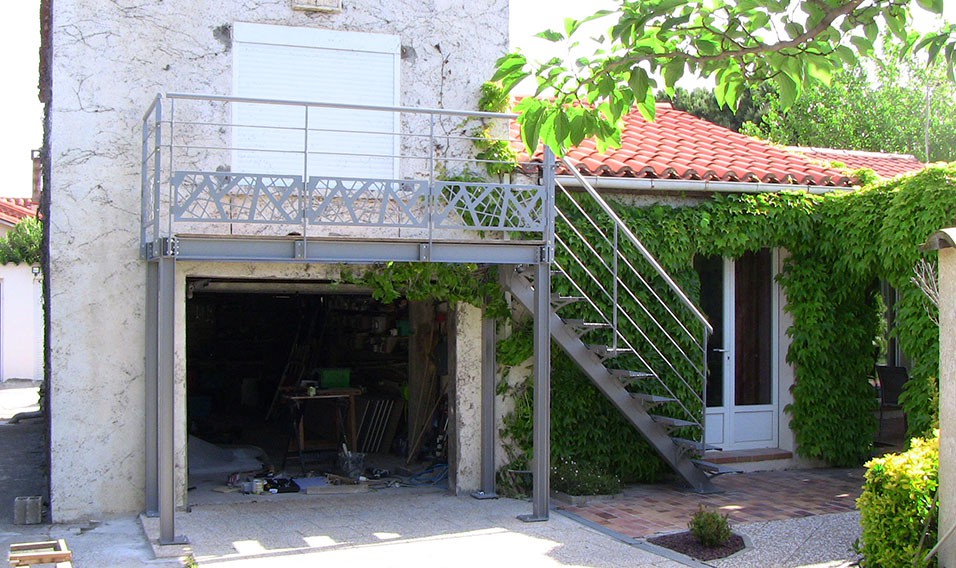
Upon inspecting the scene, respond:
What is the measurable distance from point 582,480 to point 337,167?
371 cm

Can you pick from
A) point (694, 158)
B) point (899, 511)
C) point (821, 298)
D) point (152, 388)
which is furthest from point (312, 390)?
→ point (899, 511)

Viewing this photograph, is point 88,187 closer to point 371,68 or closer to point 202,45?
point 202,45

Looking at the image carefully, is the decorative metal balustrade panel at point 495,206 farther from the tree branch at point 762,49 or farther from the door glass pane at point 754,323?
the tree branch at point 762,49

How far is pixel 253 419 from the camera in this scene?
15539 millimetres

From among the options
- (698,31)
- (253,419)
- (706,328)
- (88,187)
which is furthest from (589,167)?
(253,419)

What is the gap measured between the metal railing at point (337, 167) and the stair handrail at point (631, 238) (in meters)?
0.50

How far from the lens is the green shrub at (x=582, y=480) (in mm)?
9508

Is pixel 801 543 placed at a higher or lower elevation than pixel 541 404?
lower

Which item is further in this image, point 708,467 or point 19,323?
point 19,323

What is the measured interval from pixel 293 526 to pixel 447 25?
16.0 feet

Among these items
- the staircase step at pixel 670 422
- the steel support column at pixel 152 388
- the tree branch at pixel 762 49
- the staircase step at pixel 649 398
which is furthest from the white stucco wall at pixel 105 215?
the tree branch at pixel 762 49

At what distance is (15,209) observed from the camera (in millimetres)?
25422

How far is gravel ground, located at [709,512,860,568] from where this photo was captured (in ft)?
24.0

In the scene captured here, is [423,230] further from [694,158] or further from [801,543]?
[801,543]
